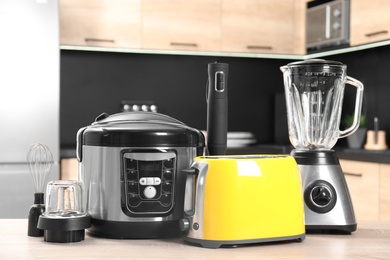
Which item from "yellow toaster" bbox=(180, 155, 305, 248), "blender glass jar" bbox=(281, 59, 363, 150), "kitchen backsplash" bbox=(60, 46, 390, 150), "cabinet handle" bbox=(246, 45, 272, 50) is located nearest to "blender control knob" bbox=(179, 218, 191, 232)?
"yellow toaster" bbox=(180, 155, 305, 248)

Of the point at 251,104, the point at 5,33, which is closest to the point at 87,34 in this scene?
the point at 5,33

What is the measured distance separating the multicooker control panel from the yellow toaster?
0.07 m

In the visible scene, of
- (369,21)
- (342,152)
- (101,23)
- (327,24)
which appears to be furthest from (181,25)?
(342,152)

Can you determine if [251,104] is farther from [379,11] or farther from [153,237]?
[153,237]

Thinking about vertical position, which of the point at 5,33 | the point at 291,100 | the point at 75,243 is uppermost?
the point at 5,33

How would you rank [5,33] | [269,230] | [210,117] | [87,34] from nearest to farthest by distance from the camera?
[269,230]
[210,117]
[5,33]
[87,34]

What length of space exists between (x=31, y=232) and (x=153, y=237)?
9.8 inches

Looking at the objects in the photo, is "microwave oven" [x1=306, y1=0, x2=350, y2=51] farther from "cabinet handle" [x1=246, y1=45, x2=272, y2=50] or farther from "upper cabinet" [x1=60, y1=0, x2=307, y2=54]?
"cabinet handle" [x1=246, y1=45, x2=272, y2=50]

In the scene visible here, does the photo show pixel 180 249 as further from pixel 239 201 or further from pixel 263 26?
pixel 263 26

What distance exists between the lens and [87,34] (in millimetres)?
3578

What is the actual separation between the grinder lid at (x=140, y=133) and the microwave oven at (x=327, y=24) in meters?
2.36

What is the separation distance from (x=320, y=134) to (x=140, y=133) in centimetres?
51

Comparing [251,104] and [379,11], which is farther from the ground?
[379,11]

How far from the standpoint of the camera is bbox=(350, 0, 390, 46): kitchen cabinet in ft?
10.4
